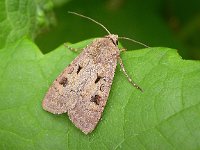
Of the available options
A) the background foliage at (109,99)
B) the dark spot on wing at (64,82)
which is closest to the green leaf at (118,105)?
the background foliage at (109,99)

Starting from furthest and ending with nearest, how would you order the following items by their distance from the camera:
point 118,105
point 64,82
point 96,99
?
point 64,82 < point 96,99 < point 118,105

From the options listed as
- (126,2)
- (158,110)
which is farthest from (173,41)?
(158,110)

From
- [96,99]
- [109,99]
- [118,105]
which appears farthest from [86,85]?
[118,105]

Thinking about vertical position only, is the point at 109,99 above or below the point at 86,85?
above

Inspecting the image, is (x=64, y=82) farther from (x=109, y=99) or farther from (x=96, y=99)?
(x=109, y=99)

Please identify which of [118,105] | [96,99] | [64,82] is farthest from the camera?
[64,82]

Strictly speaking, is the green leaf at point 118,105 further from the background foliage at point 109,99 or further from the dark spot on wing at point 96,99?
the dark spot on wing at point 96,99

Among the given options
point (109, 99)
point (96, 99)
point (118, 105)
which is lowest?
point (96, 99)

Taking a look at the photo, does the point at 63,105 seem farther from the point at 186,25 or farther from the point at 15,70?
the point at 186,25
